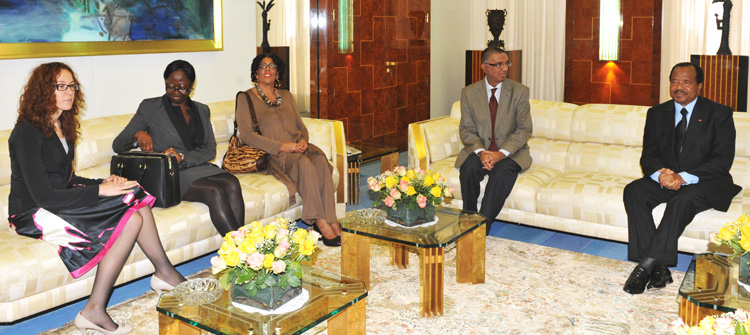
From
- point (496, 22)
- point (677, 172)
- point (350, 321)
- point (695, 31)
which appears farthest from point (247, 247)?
point (695, 31)

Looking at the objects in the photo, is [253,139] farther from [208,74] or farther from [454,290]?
[454,290]

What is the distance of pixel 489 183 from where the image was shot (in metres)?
5.16

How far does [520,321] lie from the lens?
367 centimetres

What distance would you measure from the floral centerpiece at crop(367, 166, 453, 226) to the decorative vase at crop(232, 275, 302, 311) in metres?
1.21

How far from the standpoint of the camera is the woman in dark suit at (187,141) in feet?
14.7

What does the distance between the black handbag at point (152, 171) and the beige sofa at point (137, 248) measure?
11 centimetres

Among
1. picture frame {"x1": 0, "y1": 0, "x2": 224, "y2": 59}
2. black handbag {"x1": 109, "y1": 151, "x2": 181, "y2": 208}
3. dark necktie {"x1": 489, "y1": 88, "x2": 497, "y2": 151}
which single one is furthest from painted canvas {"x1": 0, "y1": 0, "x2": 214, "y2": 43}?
dark necktie {"x1": 489, "y1": 88, "x2": 497, "y2": 151}

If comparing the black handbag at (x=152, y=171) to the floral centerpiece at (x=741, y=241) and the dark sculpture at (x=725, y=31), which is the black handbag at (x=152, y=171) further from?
the dark sculpture at (x=725, y=31)

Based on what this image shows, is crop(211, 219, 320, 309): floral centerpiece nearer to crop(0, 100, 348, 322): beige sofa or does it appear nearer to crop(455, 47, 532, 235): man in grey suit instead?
crop(0, 100, 348, 322): beige sofa

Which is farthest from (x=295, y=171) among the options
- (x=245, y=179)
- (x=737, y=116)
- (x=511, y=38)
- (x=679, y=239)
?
(x=511, y=38)

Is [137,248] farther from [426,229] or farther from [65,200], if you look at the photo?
[426,229]

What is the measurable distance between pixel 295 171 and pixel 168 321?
7.24 ft

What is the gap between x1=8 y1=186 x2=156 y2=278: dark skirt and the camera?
355 centimetres

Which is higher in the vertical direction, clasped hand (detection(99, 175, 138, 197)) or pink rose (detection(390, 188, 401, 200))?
clasped hand (detection(99, 175, 138, 197))
